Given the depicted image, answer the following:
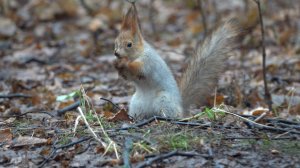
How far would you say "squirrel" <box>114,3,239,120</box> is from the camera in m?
4.50

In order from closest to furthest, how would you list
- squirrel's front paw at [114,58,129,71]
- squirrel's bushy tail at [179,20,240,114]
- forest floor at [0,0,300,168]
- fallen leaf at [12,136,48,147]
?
1. forest floor at [0,0,300,168]
2. fallen leaf at [12,136,48,147]
3. squirrel's front paw at [114,58,129,71]
4. squirrel's bushy tail at [179,20,240,114]

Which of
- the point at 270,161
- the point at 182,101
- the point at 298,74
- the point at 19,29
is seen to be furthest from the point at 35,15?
the point at 270,161

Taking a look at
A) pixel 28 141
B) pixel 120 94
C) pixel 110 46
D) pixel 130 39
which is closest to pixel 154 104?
pixel 130 39

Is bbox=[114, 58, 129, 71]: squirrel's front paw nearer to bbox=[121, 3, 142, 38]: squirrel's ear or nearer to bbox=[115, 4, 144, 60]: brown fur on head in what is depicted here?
bbox=[115, 4, 144, 60]: brown fur on head

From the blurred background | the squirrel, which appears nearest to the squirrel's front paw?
the squirrel

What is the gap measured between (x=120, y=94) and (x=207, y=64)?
1460 mm

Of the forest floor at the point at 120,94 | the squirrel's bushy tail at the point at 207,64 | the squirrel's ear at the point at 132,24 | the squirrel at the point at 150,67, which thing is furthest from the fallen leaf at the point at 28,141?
the squirrel's bushy tail at the point at 207,64

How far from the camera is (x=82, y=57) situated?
7.92 m

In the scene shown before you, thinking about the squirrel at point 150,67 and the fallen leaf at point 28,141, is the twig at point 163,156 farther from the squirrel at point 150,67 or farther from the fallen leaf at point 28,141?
the squirrel at point 150,67

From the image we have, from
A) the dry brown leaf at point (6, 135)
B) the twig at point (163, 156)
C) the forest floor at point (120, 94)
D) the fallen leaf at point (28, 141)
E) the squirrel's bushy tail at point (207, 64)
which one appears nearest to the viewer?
the twig at point (163, 156)

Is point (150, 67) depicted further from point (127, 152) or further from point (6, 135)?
point (127, 152)

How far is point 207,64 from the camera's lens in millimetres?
4875

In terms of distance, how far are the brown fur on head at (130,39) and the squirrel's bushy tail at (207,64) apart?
565mm

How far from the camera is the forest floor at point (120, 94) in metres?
3.41
